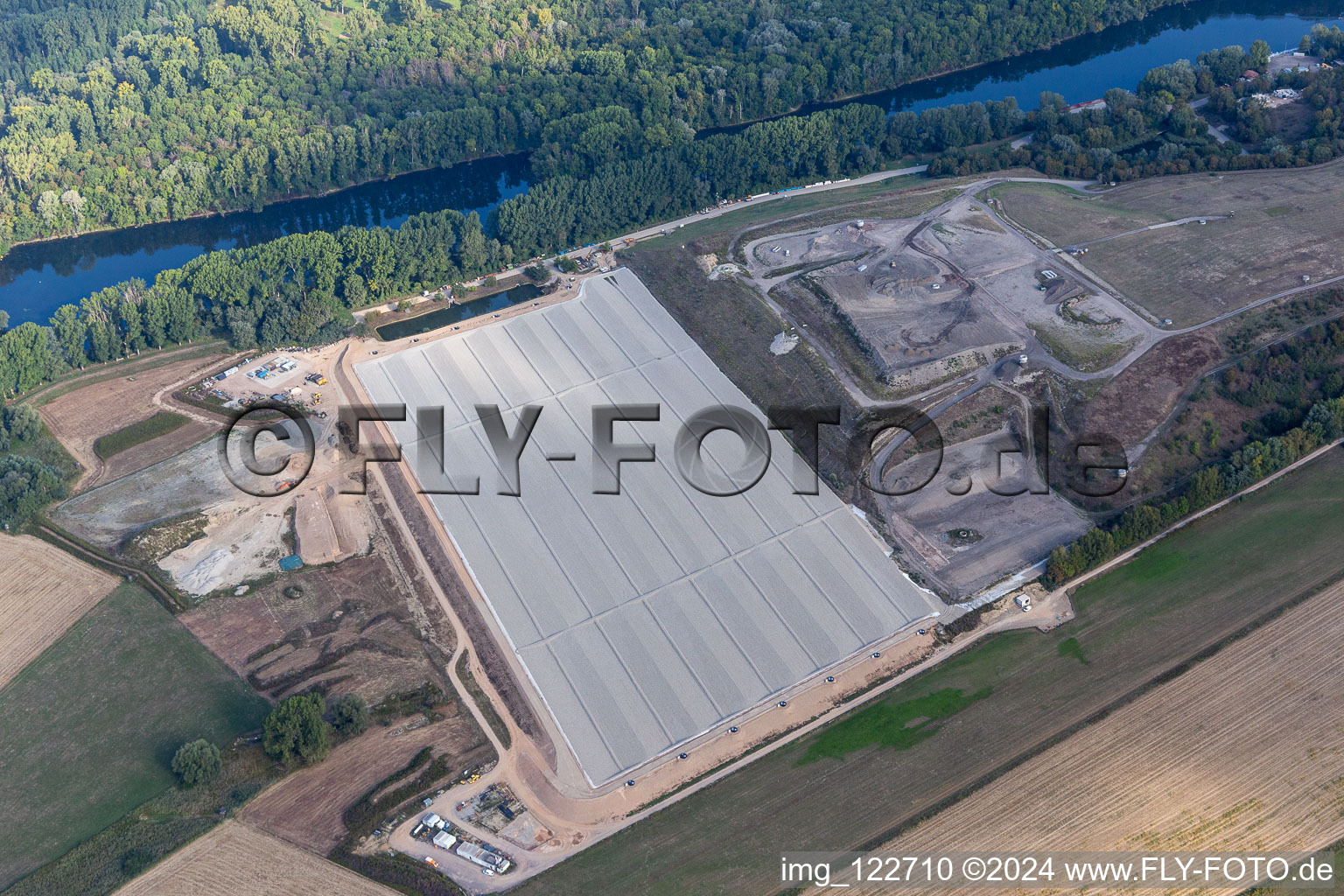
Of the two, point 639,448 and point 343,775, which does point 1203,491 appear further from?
point 343,775

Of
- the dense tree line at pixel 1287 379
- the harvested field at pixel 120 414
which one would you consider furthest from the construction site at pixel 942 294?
the harvested field at pixel 120 414

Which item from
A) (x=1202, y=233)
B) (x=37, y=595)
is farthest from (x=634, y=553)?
(x=1202, y=233)

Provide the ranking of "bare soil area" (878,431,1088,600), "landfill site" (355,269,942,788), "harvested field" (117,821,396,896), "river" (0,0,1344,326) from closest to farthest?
"harvested field" (117,821,396,896), "landfill site" (355,269,942,788), "bare soil area" (878,431,1088,600), "river" (0,0,1344,326)

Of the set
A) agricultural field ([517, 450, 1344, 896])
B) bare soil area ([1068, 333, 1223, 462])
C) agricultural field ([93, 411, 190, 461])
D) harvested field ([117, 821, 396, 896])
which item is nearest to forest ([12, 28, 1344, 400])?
agricultural field ([93, 411, 190, 461])

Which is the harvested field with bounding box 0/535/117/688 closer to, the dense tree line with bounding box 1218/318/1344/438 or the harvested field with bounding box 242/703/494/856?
the harvested field with bounding box 242/703/494/856

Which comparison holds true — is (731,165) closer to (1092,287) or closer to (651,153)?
(651,153)

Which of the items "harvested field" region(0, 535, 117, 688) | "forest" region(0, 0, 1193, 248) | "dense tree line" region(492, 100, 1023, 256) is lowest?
"harvested field" region(0, 535, 117, 688)

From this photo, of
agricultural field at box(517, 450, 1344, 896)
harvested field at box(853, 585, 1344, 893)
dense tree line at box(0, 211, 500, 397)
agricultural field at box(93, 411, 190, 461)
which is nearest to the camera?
harvested field at box(853, 585, 1344, 893)
